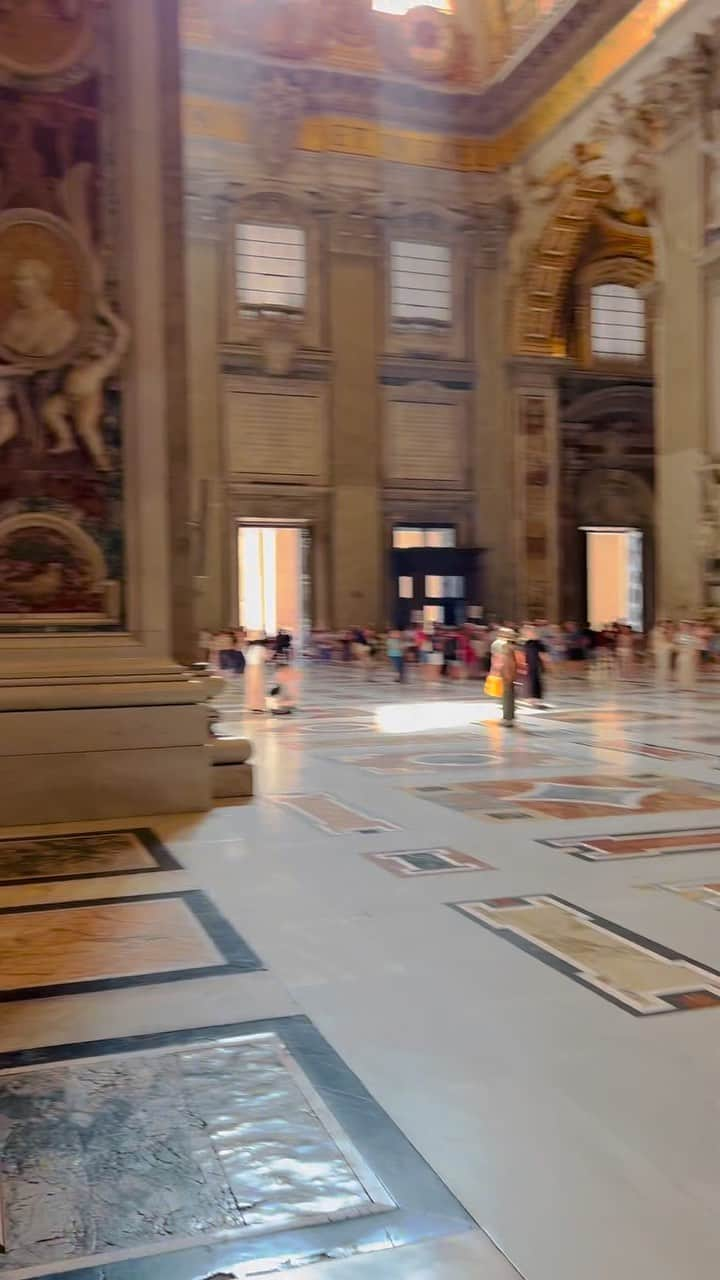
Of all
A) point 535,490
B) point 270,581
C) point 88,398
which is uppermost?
point 535,490

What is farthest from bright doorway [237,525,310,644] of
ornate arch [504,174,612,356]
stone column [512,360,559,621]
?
ornate arch [504,174,612,356]

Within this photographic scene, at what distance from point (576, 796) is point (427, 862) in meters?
1.96

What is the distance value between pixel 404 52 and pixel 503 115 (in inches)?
105

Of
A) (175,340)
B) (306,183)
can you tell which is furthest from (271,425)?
(175,340)

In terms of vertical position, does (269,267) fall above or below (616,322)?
above

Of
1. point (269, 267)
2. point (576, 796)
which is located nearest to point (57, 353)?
point (576, 796)

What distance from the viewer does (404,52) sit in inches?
989

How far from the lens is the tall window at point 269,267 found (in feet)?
79.1

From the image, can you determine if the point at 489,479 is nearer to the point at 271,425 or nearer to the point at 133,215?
the point at 271,425

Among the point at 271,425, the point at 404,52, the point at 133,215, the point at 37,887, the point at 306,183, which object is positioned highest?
the point at 404,52

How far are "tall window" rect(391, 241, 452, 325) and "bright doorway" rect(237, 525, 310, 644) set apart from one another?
9.63 metres

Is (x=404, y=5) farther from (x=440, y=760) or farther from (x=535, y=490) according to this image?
(x=440, y=760)

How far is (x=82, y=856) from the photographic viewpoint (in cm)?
500

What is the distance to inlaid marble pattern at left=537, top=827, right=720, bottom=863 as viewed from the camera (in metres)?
4.86
